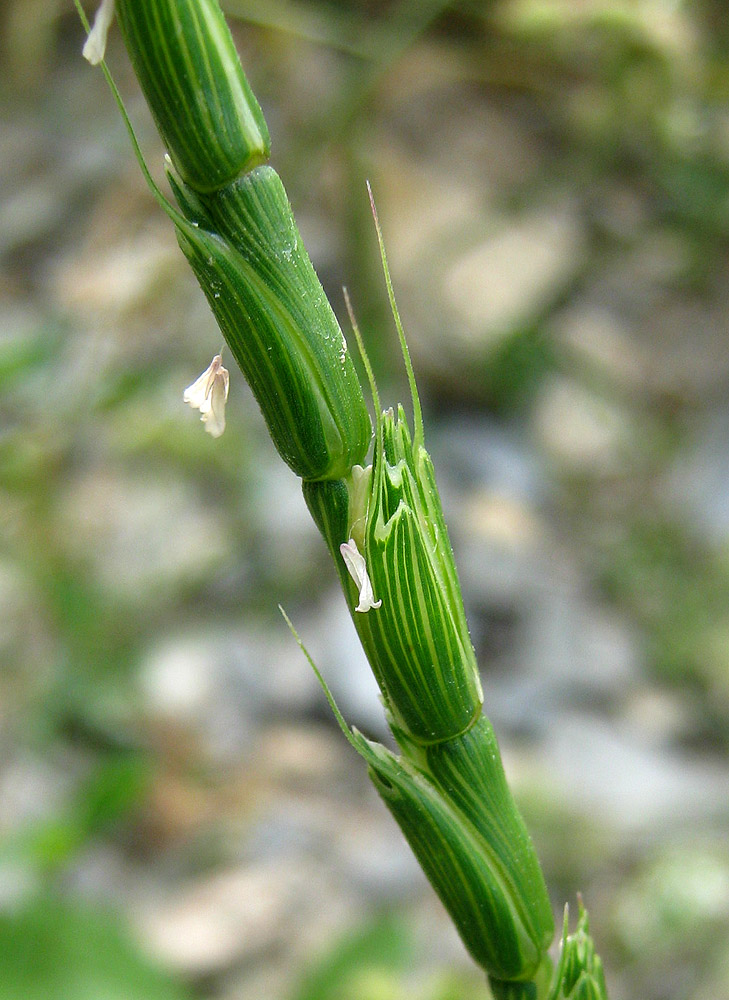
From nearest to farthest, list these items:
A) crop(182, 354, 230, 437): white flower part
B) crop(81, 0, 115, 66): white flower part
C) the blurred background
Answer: crop(81, 0, 115, 66): white flower part < crop(182, 354, 230, 437): white flower part < the blurred background

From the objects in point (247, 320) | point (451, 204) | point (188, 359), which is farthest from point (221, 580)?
point (247, 320)

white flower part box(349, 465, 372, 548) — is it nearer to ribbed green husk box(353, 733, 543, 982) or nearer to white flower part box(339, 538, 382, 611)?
white flower part box(339, 538, 382, 611)

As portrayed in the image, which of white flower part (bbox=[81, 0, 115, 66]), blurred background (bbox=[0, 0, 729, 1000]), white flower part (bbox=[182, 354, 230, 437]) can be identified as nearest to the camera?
white flower part (bbox=[81, 0, 115, 66])

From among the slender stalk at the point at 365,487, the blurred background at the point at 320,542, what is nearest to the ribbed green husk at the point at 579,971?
the slender stalk at the point at 365,487

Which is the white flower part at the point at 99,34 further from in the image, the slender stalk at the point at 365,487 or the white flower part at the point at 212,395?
the white flower part at the point at 212,395

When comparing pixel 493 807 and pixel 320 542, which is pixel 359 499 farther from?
pixel 320 542

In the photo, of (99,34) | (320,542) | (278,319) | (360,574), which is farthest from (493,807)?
(320,542)

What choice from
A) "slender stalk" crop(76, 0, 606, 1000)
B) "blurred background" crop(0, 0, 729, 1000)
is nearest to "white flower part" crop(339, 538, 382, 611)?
"slender stalk" crop(76, 0, 606, 1000)
